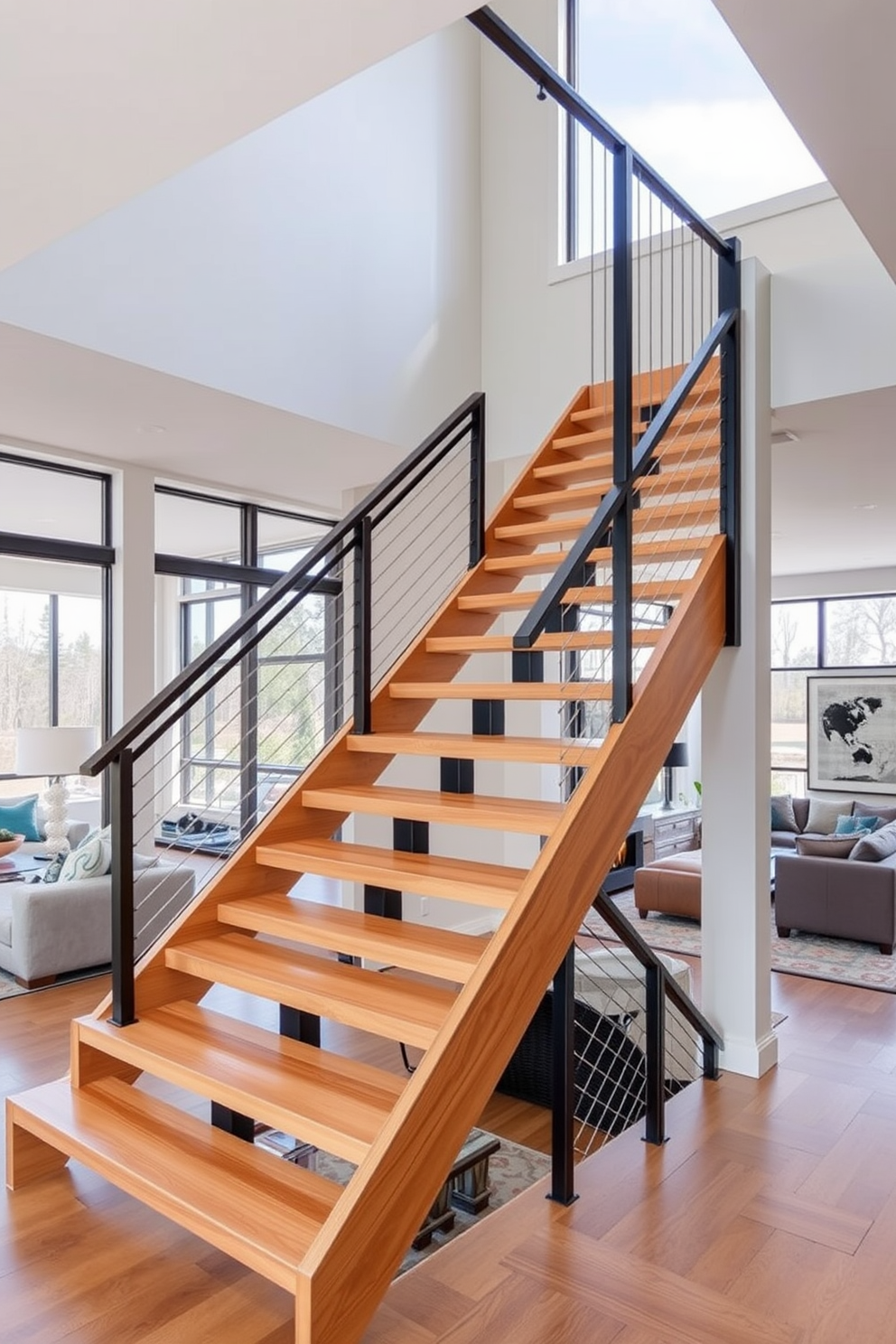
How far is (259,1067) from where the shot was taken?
258cm

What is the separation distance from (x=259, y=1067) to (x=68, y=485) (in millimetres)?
4013

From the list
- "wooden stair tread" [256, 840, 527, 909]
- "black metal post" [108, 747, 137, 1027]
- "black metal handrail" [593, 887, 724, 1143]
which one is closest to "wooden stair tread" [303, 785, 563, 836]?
"wooden stair tread" [256, 840, 527, 909]

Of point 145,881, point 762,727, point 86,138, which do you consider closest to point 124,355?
point 86,138

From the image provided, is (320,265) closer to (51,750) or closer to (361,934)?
(51,750)

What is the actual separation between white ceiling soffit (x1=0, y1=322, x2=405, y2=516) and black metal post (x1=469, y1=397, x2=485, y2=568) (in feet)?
3.10

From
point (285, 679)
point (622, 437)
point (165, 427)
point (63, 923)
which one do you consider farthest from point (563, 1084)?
point (285, 679)

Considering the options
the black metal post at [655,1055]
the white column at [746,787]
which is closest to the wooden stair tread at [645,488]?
the white column at [746,787]

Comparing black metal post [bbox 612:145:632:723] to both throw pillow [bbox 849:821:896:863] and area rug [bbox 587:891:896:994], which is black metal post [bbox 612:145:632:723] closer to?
area rug [bbox 587:891:896:994]

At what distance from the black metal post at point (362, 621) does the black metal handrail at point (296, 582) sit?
35mm

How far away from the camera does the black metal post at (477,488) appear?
4.25m

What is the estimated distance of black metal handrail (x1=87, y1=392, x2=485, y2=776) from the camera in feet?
9.27

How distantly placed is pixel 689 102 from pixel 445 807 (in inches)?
191

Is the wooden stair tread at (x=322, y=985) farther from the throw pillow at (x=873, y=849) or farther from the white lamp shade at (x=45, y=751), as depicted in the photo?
the throw pillow at (x=873, y=849)

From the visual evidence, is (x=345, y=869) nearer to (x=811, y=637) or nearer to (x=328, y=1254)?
(x=328, y=1254)
